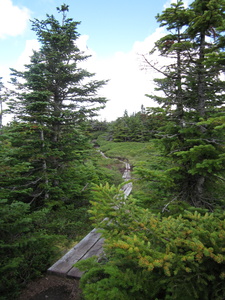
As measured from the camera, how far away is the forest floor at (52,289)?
3.85 metres

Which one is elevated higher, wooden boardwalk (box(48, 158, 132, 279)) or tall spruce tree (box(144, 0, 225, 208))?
tall spruce tree (box(144, 0, 225, 208))

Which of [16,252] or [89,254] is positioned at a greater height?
[16,252]

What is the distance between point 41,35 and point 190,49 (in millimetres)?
6939

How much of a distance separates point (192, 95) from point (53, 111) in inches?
220

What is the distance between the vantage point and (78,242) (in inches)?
237

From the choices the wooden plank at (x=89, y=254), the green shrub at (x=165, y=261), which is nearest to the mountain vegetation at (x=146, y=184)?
the green shrub at (x=165, y=261)

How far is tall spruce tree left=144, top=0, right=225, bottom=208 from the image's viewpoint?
4.07 m

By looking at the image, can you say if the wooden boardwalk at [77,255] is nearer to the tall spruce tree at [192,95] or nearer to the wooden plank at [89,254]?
the wooden plank at [89,254]

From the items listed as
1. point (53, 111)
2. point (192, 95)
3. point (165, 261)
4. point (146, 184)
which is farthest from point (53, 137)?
point (165, 261)

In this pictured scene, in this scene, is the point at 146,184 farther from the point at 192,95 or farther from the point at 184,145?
the point at 192,95

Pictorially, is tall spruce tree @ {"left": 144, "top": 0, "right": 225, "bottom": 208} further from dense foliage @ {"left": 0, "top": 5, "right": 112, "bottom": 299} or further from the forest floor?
dense foliage @ {"left": 0, "top": 5, "right": 112, "bottom": 299}

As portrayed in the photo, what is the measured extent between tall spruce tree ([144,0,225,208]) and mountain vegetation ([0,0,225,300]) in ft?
0.09

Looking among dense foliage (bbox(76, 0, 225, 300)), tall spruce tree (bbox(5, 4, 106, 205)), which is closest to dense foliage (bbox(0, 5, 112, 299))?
tall spruce tree (bbox(5, 4, 106, 205))

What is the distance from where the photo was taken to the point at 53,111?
7773 mm
